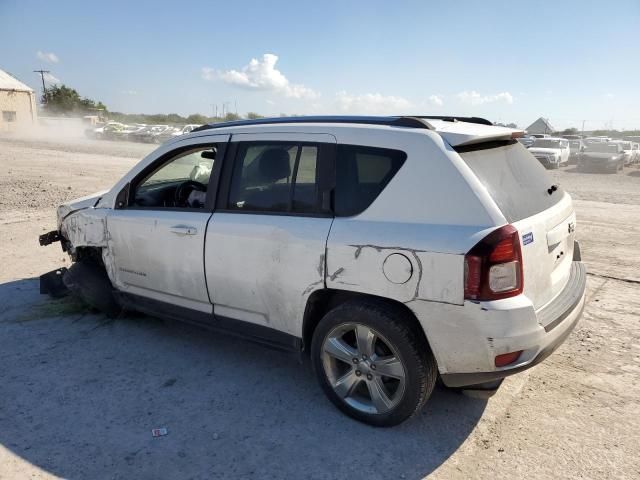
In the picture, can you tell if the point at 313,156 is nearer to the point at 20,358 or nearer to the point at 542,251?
the point at 542,251

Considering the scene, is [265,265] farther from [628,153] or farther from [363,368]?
[628,153]

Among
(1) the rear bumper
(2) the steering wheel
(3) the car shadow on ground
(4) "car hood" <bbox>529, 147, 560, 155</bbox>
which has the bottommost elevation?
(3) the car shadow on ground

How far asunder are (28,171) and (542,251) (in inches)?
715

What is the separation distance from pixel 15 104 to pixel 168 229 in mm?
56176

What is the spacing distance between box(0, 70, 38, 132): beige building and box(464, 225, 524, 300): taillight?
5662 cm

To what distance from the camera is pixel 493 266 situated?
254 cm

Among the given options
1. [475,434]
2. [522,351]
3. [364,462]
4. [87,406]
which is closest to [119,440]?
[87,406]

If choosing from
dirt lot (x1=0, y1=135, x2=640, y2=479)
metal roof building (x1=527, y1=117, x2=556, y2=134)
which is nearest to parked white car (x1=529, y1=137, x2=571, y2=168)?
metal roof building (x1=527, y1=117, x2=556, y2=134)

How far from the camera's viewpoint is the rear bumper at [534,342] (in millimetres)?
2617

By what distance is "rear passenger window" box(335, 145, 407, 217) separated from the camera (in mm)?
2914

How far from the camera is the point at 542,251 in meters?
2.85

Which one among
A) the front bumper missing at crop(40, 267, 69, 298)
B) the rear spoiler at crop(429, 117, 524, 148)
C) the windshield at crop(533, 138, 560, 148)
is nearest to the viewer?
the rear spoiler at crop(429, 117, 524, 148)

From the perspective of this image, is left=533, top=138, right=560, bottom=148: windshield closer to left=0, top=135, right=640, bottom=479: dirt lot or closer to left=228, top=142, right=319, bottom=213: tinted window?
left=0, top=135, right=640, bottom=479: dirt lot

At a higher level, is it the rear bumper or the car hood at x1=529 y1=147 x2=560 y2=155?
the car hood at x1=529 y1=147 x2=560 y2=155
